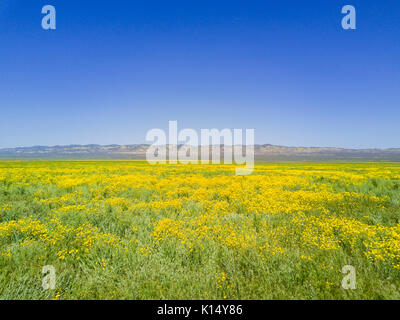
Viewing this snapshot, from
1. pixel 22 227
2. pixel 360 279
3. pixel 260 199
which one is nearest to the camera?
pixel 360 279

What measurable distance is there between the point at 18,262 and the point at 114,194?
6.38 meters

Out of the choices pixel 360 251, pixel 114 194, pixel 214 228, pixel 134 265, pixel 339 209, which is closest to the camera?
pixel 134 265

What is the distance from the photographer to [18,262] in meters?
3.42

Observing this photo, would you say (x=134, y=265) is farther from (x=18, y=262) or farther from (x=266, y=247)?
(x=266, y=247)

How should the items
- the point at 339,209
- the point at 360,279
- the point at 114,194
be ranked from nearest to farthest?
the point at 360,279 < the point at 339,209 < the point at 114,194

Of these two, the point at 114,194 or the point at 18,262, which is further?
the point at 114,194

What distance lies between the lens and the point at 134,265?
3.42m

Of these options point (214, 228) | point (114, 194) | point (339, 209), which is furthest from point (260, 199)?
point (114, 194)
